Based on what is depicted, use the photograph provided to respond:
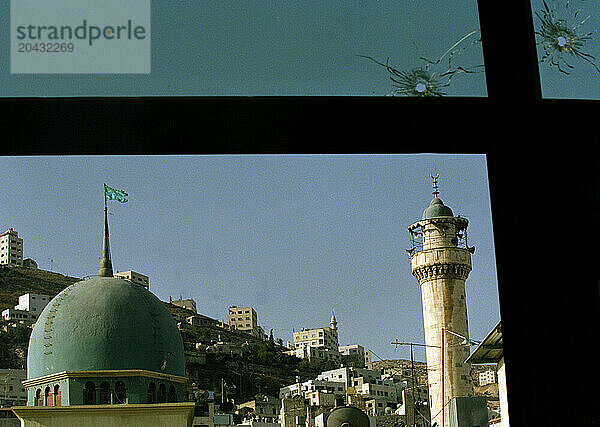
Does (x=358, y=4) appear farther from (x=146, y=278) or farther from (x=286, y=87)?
(x=146, y=278)

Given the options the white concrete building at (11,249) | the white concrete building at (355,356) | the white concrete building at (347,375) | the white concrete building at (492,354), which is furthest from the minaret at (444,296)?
the white concrete building at (11,249)

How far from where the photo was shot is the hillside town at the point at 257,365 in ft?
40.8

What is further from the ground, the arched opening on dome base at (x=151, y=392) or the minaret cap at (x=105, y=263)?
the minaret cap at (x=105, y=263)

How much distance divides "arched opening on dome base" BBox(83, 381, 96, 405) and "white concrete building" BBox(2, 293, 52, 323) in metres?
13.5

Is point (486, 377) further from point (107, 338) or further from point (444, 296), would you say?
point (107, 338)

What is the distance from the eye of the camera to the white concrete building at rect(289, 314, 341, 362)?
30.4 metres

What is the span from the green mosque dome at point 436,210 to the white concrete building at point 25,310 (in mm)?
12763

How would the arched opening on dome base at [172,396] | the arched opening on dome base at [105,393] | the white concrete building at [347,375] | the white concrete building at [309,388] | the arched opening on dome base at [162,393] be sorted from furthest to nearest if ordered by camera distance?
the white concrete building at [347,375], the white concrete building at [309,388], the arched opening on dome base at [172,396], the arched opening on dome base at [162,393], the arched opening on dome base at [105,393]

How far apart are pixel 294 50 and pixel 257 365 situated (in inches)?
1084

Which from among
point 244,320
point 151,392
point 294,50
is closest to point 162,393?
point 151,392

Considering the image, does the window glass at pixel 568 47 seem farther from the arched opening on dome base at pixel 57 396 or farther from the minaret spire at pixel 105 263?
the minaret spire at pixel 105 263

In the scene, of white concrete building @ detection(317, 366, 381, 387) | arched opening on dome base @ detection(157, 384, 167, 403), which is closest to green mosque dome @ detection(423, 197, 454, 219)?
arched opening on dome base @ detection(157, 384, 167, 403)

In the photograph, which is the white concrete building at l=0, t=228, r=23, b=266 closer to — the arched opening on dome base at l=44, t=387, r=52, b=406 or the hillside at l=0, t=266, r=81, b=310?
the hillside at l=0, t=266, r=81, b=310

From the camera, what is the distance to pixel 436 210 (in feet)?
58.5
